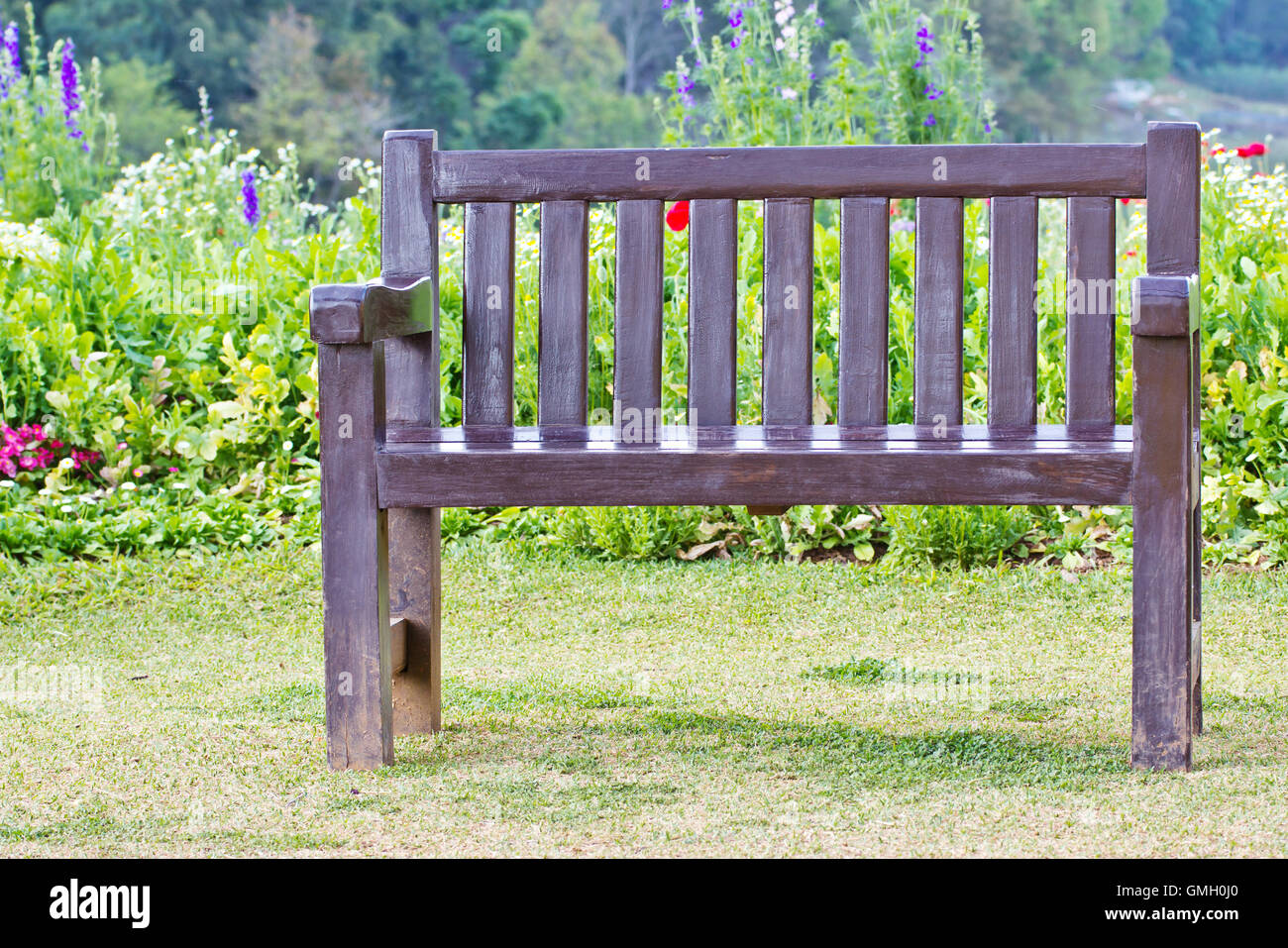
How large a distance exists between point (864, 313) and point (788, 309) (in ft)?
0.42

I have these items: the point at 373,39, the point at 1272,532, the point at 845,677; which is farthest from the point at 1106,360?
the point at 373,39

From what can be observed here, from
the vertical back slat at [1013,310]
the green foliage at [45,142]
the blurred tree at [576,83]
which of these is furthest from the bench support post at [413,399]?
the blurred tree at [576,83]

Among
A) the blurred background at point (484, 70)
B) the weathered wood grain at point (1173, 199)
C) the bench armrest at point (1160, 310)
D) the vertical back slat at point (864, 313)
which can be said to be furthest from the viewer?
the blurred background at point (484, 70)

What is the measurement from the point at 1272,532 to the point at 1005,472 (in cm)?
185

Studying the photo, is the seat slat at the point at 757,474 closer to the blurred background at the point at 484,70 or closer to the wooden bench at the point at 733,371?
the wooden bench at the point at 733,371

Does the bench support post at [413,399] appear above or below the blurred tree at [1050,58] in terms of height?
below

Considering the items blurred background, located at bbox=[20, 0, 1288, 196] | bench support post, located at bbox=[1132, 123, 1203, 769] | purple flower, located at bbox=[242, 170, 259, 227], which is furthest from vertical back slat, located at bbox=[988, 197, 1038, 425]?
blurred background, located at bbox=[20, 0, 1288, 196]

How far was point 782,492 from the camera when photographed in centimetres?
228

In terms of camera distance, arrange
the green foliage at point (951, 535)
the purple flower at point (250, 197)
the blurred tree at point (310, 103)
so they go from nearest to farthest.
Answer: the green foliage at point (951, 535), the purple flower at point (250, 197), the blurred tree at point (310, 103)

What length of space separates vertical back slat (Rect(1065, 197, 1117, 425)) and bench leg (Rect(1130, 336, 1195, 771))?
0.23m

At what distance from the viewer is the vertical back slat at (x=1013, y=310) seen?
8.09 ft

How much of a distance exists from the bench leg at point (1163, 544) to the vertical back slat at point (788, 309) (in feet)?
1.84

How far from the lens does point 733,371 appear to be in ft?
8.27
